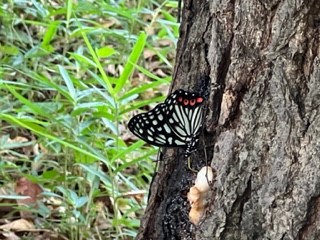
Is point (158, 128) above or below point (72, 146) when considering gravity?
above

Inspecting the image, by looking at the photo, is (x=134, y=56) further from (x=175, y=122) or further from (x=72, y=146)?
(x=175, y=122)

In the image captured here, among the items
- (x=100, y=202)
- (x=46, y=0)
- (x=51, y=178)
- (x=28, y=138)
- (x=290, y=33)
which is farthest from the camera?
(x=46, y=0)

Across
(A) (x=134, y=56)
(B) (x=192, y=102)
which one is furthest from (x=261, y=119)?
(A) (x=134, y=56)

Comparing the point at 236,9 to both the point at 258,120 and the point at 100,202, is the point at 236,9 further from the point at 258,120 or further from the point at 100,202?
the point at 100,202

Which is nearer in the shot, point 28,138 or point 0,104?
point 0,104

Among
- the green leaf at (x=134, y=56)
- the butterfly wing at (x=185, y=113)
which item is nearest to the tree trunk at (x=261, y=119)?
the butterfly wing at (x=185, y=113)

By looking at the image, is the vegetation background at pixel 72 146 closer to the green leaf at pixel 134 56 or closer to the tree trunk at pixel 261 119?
the green leaf at pixel 134 56

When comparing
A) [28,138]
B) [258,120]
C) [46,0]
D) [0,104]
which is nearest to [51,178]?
[0,104]
